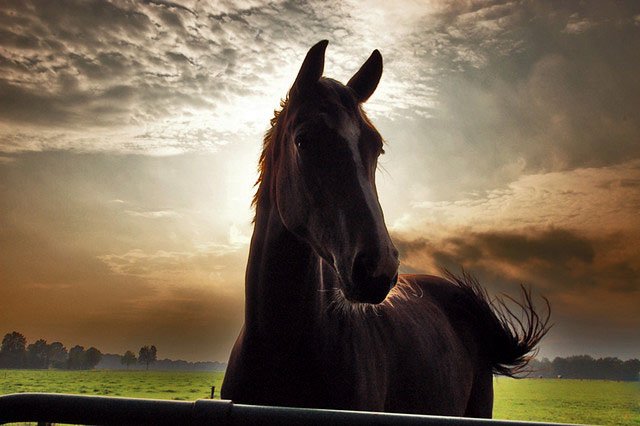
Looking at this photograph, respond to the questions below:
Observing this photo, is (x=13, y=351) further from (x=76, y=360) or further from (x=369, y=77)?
(x=369, y=77)

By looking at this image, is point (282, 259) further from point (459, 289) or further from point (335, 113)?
point (459, 289)

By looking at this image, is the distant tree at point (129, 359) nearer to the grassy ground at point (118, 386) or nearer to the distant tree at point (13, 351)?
the distant tree at point (13, 351)

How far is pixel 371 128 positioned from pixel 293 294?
1076 millimetres

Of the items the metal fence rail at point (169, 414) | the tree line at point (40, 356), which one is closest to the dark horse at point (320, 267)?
the metal fence rail at point (169, 414)

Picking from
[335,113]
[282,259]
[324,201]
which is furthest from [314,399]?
[335,113]

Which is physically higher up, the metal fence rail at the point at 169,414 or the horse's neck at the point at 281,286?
the horse's neck at the point at 281,286

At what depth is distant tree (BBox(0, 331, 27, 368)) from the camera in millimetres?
126500

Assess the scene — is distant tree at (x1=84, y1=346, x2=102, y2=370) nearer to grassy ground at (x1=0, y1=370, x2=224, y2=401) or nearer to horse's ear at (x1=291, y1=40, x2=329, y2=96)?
grassy ground at (x1=0, y1=370, x2=224, y2=401)

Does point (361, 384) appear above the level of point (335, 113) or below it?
below

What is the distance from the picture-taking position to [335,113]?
119 inches

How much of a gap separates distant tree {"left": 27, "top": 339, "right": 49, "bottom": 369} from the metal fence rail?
149 metres

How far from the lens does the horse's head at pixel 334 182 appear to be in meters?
2.50

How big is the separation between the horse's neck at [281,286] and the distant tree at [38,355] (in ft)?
485

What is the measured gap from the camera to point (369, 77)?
3.76 m
